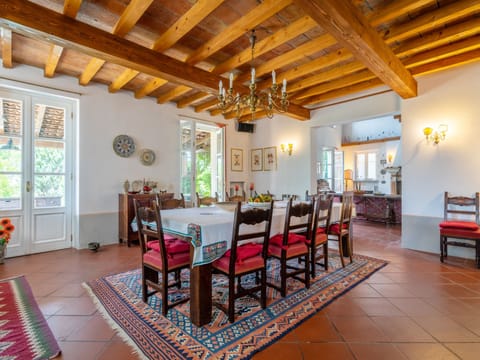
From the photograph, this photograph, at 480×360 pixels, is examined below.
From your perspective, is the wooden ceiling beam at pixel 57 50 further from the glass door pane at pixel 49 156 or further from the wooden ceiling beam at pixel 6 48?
the glass door pane at pixel 49 156

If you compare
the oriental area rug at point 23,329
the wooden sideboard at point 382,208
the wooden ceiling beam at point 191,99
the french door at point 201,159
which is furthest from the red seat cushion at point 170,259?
the wooden sideboard at point 382,208

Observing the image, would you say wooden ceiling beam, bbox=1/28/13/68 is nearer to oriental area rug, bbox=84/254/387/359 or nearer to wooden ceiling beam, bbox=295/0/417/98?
oriental area rug, bbox=84/254/387/359

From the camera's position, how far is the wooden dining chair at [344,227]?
10.3ft

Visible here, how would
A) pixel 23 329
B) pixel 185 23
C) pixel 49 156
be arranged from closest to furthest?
pixel 23 329 < pixel 185 23 < pixel 49 156

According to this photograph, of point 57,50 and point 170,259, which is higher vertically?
point 57,50

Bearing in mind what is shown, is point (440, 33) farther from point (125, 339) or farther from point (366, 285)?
point (125, 339)

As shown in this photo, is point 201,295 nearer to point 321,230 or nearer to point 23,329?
point 23,329

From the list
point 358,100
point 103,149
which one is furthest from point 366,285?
point 103,149

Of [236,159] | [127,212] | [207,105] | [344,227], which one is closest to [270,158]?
[236,159]

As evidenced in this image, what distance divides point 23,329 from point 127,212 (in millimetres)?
2387

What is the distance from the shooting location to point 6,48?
2955 mm

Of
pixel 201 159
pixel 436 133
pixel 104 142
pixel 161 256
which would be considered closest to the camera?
pixel 161 256

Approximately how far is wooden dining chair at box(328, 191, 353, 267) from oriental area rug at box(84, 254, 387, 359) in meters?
0.46

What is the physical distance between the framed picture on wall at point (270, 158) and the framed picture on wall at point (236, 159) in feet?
2.06
